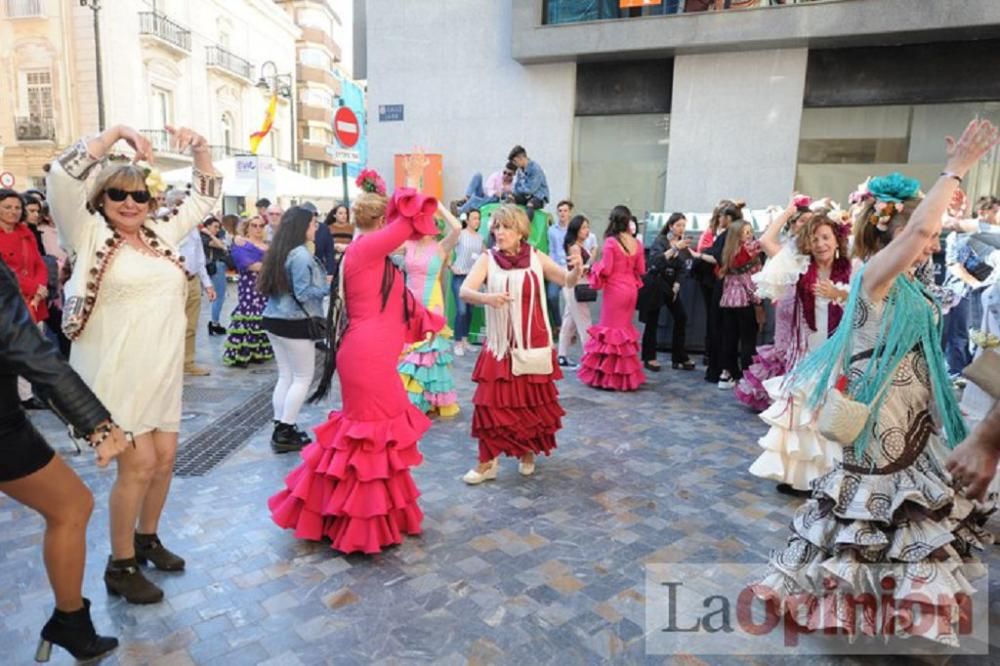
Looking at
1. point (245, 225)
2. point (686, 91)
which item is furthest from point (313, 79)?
point (245, 225)

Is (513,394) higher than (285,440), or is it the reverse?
(513,394)

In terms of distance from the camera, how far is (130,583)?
3.05 meters

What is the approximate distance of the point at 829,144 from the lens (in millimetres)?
11266

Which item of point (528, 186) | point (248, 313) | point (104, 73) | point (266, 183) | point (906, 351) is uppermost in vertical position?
point (104, 73)

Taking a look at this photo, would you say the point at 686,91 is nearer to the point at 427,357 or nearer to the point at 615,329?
the point at 615,329

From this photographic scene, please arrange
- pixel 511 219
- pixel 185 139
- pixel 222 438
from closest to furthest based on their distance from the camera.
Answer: pixel 185 139 < pixel 511 219 < pixel 222 438

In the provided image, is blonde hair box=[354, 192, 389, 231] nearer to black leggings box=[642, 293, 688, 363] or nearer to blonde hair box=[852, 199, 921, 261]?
blonde hair box=[852, 199, 921, 261]

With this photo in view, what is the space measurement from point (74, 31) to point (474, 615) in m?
30.5

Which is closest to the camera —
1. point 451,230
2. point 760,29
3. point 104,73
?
point 451,230

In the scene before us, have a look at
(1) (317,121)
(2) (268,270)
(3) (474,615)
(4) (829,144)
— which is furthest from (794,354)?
(1) (317,121)

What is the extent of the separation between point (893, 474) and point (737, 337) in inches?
191

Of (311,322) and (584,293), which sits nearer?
(311,322)

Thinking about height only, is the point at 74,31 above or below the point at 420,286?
above

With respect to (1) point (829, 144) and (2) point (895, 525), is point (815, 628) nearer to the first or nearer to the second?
(2) point (895, 525)
